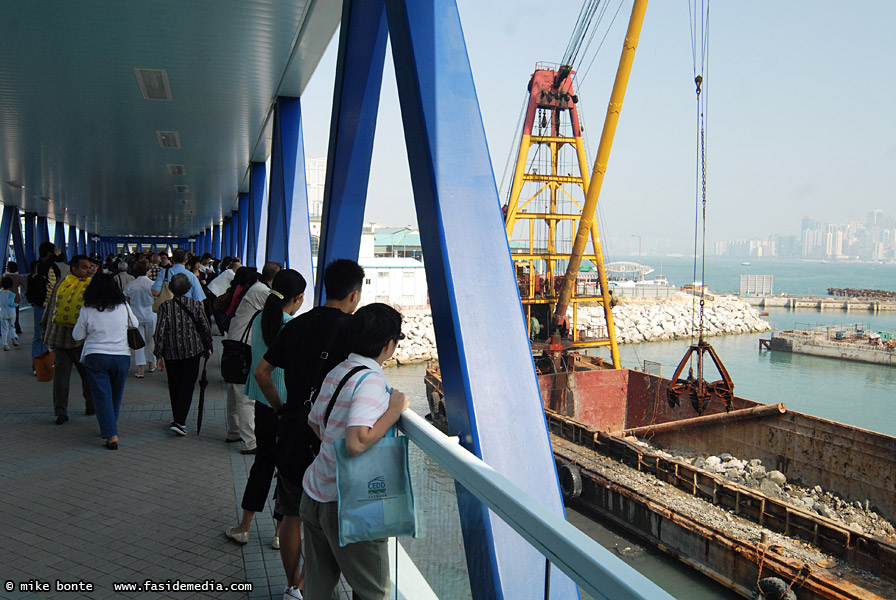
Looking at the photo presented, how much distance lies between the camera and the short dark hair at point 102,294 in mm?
5352

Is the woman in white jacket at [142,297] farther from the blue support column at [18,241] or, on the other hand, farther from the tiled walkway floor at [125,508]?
the blue support column at [18,241]

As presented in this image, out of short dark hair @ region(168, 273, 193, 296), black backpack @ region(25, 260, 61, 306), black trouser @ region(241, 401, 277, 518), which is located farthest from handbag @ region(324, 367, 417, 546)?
black backpack @ region(25, 260, 61, 306)

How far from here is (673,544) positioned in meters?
14.8

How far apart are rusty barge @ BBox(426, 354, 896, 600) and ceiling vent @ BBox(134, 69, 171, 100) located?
A: 1285cm

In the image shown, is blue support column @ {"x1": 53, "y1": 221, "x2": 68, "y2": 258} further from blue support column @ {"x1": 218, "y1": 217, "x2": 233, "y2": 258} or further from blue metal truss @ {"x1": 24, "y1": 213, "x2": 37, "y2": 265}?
blue support column @ {"x1": 218, "y1": 217, "x2": 233, "y2": 258}

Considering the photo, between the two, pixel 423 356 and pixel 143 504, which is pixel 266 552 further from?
pixel 423 356

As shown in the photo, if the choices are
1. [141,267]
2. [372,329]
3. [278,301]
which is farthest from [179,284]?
[372,329]

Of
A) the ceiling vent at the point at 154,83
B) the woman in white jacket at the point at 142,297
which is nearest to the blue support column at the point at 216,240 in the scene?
the woman in white jacket at the point at 142,297

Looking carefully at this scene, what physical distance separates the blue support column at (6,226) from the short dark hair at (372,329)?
21.7 meters

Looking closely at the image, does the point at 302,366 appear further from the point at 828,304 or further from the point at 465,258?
the point at 828,304

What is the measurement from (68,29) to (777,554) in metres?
13.9

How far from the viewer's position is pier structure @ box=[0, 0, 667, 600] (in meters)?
2.12

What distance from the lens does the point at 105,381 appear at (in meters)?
5.41

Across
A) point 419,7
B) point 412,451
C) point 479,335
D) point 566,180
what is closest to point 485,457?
point 412,451
